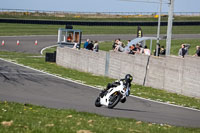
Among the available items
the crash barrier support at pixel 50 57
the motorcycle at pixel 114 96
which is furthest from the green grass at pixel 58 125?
the crash barrier support at pixel 50 57

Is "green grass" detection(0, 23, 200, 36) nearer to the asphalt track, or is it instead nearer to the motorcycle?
the asphalt track

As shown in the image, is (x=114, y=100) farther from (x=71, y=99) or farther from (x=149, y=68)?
(x=149, y=68)

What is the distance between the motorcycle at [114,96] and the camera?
15.2m

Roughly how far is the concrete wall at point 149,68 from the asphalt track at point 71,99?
9.86 ft

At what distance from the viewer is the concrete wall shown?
21312mm

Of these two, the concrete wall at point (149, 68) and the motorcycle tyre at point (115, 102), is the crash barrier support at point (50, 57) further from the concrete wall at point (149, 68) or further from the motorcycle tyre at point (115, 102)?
the motorcycle tyre at point (115, 102)

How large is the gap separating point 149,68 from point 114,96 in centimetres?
891

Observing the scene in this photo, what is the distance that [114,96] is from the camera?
51.0 ft

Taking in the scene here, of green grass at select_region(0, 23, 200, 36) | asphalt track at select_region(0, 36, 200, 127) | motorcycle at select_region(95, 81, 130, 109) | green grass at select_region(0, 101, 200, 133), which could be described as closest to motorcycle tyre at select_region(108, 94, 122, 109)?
motorcycle at select_region(95, 81, 130, 109)

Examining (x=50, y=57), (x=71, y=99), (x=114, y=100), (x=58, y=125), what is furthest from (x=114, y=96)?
(x=50, y=57)

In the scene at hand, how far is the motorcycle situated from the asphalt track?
9.7 inches

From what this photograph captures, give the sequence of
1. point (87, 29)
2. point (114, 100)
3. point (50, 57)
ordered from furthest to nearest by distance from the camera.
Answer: point (87, 29) < point (50, 57) < point (114, 100)

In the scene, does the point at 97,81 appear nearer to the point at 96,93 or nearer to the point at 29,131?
the point at 96,93

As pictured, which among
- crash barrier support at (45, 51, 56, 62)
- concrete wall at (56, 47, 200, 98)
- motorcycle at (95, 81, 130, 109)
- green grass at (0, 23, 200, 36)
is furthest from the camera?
green grass at (0, 23, 200, 36)
